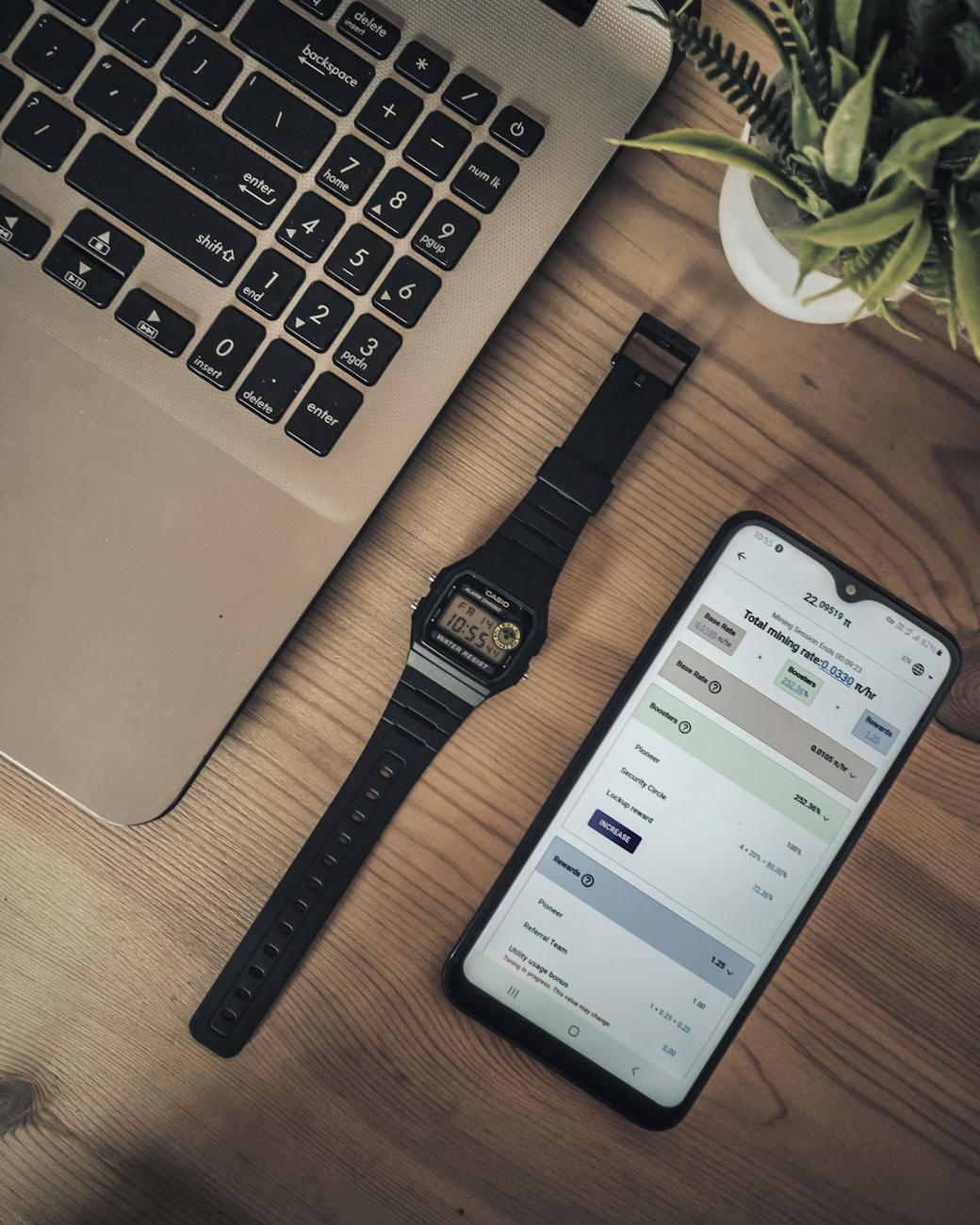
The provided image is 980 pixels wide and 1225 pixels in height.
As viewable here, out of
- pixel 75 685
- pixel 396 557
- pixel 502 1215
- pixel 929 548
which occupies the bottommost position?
pixel 502 1215

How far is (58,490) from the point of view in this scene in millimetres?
356

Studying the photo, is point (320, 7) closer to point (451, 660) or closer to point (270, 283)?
point (270, 283)

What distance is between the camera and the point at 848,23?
0.83 ft

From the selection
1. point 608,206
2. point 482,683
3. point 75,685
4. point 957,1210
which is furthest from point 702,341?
point 957,1210

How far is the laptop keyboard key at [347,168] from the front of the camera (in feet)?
1.12

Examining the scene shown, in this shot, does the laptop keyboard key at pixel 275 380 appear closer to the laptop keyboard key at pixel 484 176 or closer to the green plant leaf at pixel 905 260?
the laptop keyboard key at pixel 484 176

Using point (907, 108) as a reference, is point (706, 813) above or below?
below

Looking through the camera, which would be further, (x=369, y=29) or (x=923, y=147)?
(x=369, y=29)

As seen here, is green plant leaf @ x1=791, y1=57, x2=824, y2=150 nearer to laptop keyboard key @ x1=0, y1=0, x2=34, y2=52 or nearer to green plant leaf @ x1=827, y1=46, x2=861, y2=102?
green plant leaf @ x1=827, y1=46, x2=861, y2=102

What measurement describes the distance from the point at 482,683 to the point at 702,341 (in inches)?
6.9

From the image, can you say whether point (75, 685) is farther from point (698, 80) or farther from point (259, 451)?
point (698, 80)

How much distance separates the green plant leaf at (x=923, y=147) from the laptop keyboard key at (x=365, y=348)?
18 centimetres

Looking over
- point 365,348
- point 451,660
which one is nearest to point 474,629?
point 451,660

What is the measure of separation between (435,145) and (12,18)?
0.52 ft
